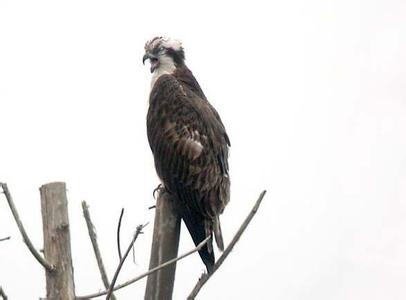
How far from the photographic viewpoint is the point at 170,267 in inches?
222

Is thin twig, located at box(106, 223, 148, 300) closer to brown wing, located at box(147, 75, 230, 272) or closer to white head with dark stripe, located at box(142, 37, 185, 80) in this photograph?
brown wing, located at box(147, 75, 230, 272)

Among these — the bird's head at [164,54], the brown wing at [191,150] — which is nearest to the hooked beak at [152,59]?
the bird's head at [164,54]

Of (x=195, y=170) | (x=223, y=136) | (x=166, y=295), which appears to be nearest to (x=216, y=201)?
(x=195, y=170)

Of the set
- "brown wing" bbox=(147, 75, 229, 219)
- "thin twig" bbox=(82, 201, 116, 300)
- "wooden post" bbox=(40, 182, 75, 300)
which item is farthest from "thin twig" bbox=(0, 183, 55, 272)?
"brown wing" bbox=(147, 75, 229, 219)

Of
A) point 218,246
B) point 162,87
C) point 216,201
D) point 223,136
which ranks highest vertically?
point 162,87

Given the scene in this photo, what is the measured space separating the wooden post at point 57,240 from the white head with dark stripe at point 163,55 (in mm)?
4584

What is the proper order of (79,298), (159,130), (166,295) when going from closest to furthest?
(79,298) < (166,295) < (159,130)

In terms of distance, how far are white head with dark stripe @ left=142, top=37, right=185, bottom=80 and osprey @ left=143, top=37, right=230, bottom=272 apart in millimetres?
261

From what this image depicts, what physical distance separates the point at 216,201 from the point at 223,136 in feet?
3.43

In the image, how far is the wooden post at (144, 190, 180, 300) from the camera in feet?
18.3

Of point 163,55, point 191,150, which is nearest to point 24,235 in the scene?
point 191,150

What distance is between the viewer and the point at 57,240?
4961mm

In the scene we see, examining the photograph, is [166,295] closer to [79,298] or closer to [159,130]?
[79,298]

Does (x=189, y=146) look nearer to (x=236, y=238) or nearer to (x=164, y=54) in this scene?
(x=164, y=54)
